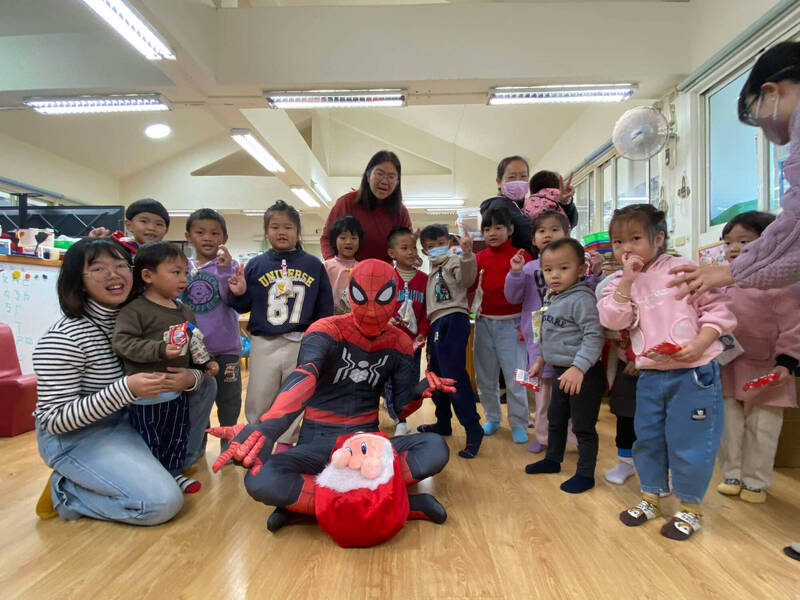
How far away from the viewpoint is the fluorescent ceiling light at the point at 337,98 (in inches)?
188

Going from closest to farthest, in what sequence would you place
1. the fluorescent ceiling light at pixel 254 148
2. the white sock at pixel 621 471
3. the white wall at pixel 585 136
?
the white sock at pixel 621 471 < the white wall at pixel 585 136 < the fluorescent ceiling light at pixel 254 148

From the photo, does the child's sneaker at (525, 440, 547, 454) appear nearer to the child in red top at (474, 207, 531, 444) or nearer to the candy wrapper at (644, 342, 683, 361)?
the child in red top at (474, 207, 531, 444)

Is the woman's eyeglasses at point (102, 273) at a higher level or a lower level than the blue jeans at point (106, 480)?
higher

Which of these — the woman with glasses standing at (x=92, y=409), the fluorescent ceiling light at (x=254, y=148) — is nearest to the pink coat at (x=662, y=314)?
the woman with glasses standing at (x=92, y=409)

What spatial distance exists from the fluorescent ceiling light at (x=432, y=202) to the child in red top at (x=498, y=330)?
7.85 meters

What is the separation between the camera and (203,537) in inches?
63.9

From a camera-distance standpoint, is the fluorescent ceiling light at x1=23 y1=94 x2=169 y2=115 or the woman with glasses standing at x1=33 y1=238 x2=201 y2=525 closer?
the woman with glasses standing at x1=33 y1=238 x2=201 y2=525

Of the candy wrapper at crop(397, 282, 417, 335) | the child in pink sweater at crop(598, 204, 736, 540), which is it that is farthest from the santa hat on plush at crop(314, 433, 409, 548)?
the candy wrapper at crop(397, 282, 417, 335)

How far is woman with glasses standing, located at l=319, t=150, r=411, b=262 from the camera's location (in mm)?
2670

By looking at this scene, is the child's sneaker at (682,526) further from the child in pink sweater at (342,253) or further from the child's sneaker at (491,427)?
the child in pink sweater at (342,253)

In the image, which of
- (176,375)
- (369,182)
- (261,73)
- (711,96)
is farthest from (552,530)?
(261,73)

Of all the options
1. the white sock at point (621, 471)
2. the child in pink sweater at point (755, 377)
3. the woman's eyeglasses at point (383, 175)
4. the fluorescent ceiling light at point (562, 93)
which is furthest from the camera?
the fluorescent ceiling light at point (562, 93)

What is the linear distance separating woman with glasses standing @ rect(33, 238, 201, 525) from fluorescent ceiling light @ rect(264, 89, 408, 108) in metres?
3.46

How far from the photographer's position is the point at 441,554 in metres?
1.49
